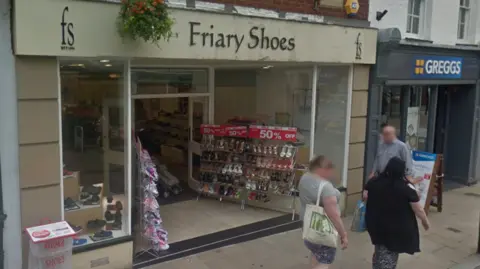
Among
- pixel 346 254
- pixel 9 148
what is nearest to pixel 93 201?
pixel 9 148

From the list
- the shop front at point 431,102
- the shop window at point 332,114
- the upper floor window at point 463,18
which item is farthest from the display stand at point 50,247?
the upper floor window at point 463,18

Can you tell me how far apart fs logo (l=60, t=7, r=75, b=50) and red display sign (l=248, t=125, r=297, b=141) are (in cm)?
382

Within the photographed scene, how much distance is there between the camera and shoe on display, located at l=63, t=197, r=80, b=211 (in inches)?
216

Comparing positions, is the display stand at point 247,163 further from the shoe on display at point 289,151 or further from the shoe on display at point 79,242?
the shoe on display at point 79,242

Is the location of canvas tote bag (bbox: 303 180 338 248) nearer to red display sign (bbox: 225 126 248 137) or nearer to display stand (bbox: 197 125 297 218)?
display stand (bbox: 197 125 297 218)

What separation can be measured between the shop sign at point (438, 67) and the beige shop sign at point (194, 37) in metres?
1.52

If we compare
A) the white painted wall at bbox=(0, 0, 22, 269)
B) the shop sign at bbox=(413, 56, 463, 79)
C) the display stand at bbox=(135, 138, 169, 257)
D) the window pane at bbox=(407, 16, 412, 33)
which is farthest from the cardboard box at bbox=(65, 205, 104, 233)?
the window pane at bbox=(407, 16, 412, 33)

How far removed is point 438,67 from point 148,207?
676cm

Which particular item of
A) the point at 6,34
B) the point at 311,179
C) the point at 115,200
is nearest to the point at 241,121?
the point at 115,200

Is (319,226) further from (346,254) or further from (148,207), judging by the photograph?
(148,207)

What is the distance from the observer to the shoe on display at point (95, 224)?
576cm

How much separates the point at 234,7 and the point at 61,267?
399cm

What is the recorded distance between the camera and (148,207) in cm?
616

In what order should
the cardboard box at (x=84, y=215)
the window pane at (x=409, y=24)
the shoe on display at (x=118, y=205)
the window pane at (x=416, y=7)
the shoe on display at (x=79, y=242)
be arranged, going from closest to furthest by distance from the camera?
the shoe on display at (x=79, y=242)
the cardboard box at (x=84, y=215)
the shoe on display at (x=118, y=205)
the window pane at (x=409, y=24)
the window pane at (x=416, y=7)
